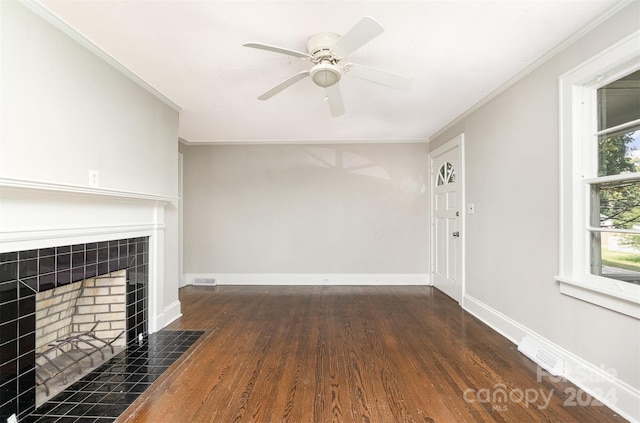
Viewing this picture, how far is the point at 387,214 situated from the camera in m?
4.62

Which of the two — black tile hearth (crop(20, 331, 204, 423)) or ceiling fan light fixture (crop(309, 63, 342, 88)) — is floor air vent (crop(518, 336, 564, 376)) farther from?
black tile hearth (crop(20, 331, 204, 423))

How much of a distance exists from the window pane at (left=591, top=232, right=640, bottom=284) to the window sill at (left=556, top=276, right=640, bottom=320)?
0.06 metres

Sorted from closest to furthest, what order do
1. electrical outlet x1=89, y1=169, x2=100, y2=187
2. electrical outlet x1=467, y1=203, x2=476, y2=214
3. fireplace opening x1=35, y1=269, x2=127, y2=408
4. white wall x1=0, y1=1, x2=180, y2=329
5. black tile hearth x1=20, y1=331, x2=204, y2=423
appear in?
white wall x1=0, y1=1, x2=180, y2=329, black tile hearth x1=20, y1=331, x2=204, y2=423, fireplace opening x1=35, y1=269, x2=127, y2=408, electrical outlet x1=89, y1=169, x2=100, y2=187, electrical outlet x1=467, y1=203, x2=476, y2=214

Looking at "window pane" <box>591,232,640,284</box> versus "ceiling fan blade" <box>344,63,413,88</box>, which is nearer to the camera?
"window pane" <box>591,232,640,284</box>

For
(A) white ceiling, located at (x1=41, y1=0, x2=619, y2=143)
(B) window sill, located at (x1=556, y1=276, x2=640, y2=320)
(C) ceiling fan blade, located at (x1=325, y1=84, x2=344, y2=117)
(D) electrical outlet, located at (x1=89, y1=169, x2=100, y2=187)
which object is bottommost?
(B) window sill, located at (x1=556, y1=276, x2=640, y2=320)

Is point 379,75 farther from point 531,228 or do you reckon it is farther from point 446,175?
point 446,175

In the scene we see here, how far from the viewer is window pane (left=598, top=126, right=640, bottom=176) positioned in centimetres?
167

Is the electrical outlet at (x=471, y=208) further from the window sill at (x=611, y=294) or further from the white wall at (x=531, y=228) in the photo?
the window sill at (x=611, y=294)

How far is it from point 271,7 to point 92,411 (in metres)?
2.58

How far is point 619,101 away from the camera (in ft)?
5.80

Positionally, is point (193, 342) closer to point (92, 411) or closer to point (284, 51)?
point (92, 411)

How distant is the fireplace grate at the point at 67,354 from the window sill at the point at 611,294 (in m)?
3.51

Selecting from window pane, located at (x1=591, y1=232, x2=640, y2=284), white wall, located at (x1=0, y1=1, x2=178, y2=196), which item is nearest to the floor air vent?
window pane, located at (x1=591, y1=232, x2=640, y2=284)

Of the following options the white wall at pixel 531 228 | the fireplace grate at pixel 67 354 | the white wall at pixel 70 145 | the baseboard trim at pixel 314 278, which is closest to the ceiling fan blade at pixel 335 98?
the white wall at pixel 531 228
